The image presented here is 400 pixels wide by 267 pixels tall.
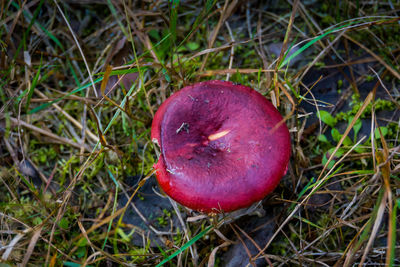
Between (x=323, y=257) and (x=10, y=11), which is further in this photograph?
(x=10, y=11)

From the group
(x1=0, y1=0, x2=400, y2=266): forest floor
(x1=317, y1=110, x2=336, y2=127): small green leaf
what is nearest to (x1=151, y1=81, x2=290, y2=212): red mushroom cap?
(x1=0, y1=0, x2=400, y2=266): forest floor

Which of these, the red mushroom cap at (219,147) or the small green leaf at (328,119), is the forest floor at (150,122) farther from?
the red mushroom cap at (219,147)

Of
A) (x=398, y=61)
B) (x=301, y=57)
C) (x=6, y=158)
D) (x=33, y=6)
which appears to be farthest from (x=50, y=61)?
(x=398, y=61)

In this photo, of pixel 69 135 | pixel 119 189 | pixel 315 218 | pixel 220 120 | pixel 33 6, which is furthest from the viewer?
pixel 33 6

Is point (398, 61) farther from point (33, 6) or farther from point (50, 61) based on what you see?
point (33, 6)

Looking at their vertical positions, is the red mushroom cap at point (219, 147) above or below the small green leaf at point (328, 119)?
above

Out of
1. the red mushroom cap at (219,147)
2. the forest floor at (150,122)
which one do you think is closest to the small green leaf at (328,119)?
the forest floor at (150,122)

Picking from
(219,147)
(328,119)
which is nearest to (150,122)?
(219,147)
